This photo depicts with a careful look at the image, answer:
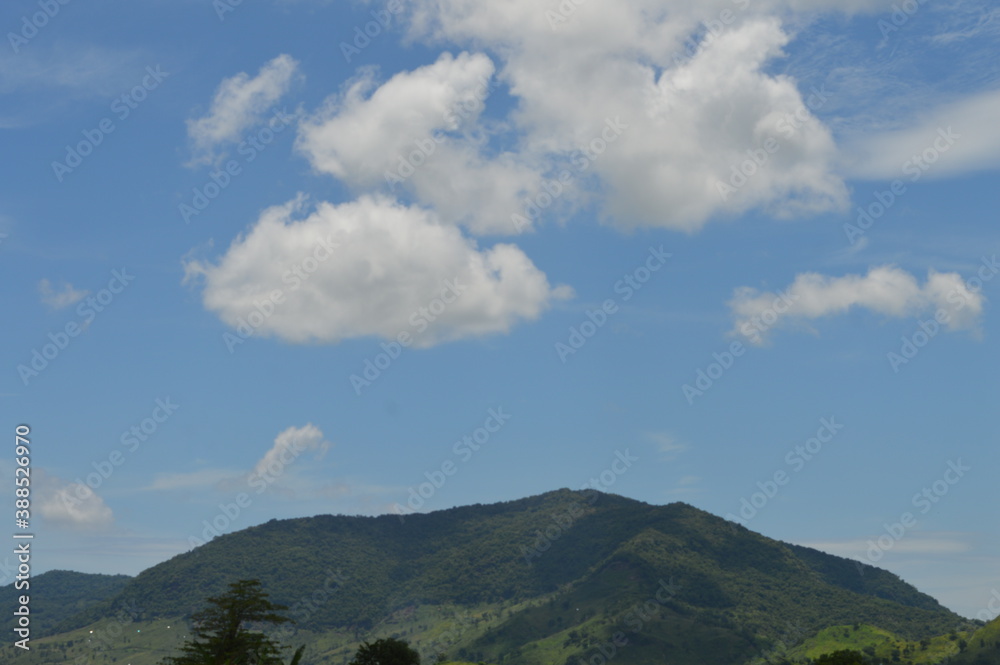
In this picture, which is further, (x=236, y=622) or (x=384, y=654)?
(x=384, y=654)

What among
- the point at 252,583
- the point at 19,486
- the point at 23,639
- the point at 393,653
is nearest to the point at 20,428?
the point at 19,486

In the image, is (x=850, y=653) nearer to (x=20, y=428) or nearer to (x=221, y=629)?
(x=221, y=629)

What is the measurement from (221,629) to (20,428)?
88.6 feet

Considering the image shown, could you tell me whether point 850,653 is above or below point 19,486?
below

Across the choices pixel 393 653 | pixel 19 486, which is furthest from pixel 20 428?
pixel 393 653

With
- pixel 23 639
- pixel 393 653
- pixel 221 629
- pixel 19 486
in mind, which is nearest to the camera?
pixel 19 486

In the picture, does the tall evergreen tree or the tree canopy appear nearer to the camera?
the tall evergreen tree

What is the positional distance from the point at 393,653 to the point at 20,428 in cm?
6860

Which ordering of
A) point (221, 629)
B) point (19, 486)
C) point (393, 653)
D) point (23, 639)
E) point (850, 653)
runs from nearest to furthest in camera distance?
point (19, 486), point (23, 639), point (221, 629), point (393, 653), point (850, 653)

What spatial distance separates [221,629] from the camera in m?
86.4

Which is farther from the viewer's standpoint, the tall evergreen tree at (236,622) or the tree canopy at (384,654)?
the tree canopy at (384,654)

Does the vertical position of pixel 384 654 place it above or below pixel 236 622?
below

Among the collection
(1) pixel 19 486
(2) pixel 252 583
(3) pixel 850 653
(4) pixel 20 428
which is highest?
(4) pixel 20 428

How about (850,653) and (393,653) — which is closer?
(393,653)
